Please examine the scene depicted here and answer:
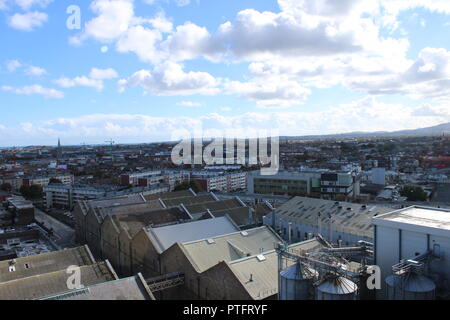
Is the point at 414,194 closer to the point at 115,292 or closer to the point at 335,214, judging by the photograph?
the point at 335,214

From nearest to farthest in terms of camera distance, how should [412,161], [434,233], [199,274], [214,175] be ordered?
[434,233] → [199,274] → [214,175] → [412,161]

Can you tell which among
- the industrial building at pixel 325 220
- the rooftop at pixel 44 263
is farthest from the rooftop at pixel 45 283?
the industrial building at pixel 325 220

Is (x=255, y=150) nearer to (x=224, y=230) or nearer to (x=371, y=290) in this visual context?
(x=224, y=230)

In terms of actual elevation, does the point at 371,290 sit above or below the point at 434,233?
below

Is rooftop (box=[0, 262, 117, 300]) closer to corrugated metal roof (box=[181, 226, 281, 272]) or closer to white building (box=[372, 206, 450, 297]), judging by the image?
corrugated metal roof (box=[181, 226, 281, 272])
